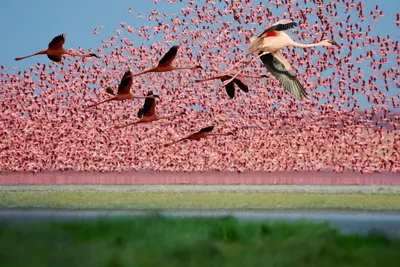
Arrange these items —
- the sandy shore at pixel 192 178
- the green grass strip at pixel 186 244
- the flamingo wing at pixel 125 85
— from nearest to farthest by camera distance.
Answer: the green grass strip at pixel 186 244 < the flamingo wing at pixel 125 85 < the sandy shore at pixel 192 178

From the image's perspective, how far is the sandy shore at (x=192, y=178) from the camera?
125ft

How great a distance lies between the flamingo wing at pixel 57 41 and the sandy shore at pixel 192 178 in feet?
82.8

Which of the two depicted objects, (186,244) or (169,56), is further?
(186,244)

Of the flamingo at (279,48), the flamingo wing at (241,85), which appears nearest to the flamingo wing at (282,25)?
the flamingo at (279,48)

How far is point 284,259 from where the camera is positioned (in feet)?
36.7

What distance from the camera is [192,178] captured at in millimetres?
38219

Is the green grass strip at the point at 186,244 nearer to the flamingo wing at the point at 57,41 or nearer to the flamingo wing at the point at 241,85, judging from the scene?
the flamingo wing at the point at 241,85

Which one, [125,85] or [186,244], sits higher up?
[125,85]

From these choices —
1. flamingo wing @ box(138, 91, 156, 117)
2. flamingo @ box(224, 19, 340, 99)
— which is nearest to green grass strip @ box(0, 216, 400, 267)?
flamingo wing @ box(138, 91, 156, 117)

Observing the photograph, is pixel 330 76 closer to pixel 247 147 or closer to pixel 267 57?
pixel 247 147

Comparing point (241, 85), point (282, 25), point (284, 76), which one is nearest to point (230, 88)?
point (241, 85)

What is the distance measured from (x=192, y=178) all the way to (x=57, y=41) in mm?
25789

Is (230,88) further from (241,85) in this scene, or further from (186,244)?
(186,244)

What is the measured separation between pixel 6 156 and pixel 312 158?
13.5 metres
